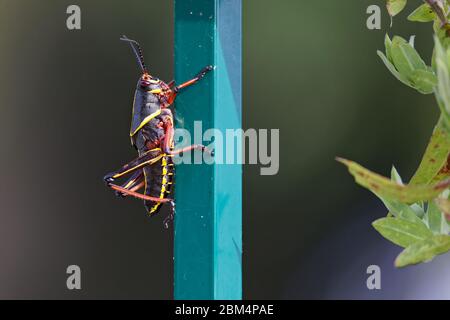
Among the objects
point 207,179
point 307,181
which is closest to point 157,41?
Result: point 307,181

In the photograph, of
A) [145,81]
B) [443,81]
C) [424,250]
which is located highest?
[145,81]

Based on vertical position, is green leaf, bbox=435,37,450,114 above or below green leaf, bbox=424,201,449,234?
above

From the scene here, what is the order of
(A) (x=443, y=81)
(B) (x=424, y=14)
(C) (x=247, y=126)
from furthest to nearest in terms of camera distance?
(C) (x=247, y=126) → (B) (x=424, y=14) → (A) (x=443, y=81)

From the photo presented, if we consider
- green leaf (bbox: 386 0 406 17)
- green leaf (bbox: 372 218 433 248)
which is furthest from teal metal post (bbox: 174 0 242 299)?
green leaf (bbox: 372 218 433 248)

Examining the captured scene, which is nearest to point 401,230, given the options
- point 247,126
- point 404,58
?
point 404,58

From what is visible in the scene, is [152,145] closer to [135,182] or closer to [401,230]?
[135,182]

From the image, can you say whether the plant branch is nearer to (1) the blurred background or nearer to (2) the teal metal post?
(2) the teal metal post
